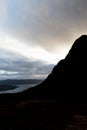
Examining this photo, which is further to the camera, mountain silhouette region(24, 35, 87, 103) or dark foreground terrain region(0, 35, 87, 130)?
mountain silhouette region(24, 35, 87, 103)

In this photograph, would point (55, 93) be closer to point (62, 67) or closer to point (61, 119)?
point (62, 67)

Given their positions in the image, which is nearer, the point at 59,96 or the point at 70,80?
the point at 59,96

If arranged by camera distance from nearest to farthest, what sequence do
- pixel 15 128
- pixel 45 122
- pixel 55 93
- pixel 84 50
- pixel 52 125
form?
pixel 15 128
pixel 52 125
pixel 45 122
pixel 55 93
pixel 84 50

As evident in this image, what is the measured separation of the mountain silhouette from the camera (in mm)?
56594

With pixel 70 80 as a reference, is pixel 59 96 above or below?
below

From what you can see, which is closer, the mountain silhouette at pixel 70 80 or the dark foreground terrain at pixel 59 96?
the dark foreground terrain at pixel 59 96

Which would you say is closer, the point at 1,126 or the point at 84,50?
the point at 1,126

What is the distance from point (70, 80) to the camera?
201 ft

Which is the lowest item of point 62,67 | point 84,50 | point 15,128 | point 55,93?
point 15,128

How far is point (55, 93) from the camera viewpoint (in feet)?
199

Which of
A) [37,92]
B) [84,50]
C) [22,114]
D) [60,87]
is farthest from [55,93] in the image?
[22,114]

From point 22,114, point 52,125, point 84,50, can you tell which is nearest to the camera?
point 52,125

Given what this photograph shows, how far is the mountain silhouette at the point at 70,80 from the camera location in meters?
56.6

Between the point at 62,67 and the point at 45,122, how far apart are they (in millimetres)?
40115
